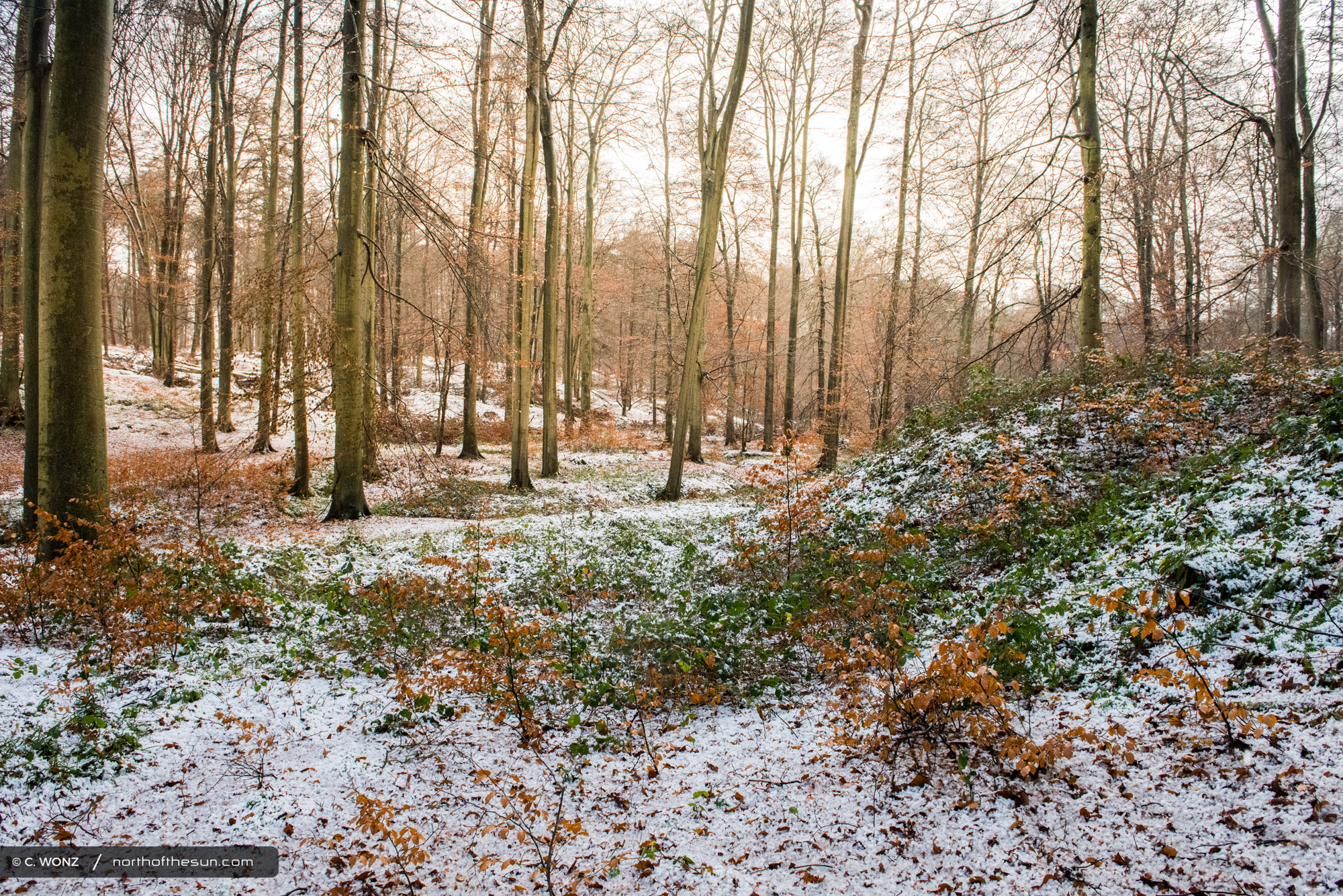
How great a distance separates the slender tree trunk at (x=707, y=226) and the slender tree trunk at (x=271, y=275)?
655 cm

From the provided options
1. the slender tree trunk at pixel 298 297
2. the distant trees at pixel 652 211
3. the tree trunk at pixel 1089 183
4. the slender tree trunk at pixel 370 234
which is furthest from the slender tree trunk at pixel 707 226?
the slender tree trunk at pixel 298 297

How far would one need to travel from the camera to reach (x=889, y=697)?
11.0ft

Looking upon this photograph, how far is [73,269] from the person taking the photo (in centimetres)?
504

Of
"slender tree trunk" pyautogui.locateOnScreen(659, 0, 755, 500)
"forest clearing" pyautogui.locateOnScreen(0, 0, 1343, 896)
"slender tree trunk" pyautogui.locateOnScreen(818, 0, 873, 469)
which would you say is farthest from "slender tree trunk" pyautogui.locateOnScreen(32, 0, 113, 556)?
"slender tree trunk" pyautogui.locateOnScreen(818, 0, 873, 469)

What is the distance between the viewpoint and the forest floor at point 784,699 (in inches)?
104

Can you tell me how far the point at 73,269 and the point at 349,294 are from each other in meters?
4.14

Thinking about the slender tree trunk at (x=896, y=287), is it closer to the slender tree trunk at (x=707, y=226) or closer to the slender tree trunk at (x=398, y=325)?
the slender tree trunk at (x=707, y=226)

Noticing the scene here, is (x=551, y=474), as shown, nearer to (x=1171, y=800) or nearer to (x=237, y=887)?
(x=237, y=887)

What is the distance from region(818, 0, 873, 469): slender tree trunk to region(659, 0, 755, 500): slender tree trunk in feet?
11.0

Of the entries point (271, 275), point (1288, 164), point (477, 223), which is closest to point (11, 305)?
point (271, 275)

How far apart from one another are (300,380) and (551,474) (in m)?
7.03

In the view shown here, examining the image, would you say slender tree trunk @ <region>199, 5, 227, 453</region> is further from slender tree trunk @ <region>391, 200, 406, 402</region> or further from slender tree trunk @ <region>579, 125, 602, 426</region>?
slender tree trunk @ <region>579, 125, 602, 426</region>

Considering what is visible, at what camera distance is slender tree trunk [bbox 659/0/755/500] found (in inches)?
414

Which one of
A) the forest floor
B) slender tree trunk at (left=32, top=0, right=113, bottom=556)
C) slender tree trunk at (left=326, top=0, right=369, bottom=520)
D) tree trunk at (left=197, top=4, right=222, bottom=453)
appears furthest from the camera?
tree trunk at (left=197, top=4, right=222, bottom=453)
